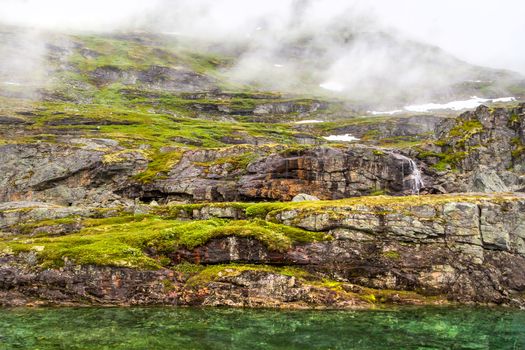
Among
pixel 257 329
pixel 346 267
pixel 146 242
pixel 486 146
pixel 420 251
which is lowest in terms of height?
pixel 257 329

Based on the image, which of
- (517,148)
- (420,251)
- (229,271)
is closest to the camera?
(229,271)

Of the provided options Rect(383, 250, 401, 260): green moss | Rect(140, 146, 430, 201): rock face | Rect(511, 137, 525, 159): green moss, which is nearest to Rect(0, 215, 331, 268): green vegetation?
Rect(383, 250, 401, 260): green moss

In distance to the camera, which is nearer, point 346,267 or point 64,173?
point 346,267

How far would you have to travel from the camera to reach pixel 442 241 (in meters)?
40.9

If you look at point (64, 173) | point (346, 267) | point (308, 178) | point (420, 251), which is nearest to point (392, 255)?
point (420, 251)

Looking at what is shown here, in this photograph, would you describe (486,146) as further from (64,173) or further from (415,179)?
(64,173)

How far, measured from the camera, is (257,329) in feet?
88.3

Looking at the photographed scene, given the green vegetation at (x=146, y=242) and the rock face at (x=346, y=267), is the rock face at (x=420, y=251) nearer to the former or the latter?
the rock face at (x=346, y=267)

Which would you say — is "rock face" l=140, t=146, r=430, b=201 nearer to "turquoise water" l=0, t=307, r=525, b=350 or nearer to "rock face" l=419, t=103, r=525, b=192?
"rock face" l=419, t=103, r=525, b=192

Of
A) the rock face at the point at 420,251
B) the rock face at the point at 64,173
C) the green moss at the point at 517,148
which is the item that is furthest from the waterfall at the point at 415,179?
the rock face at the point at 64,173

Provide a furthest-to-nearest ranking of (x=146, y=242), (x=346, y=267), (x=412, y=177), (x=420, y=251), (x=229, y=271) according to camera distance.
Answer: (x=412, y=177), (x=146, y=242), (x=420, y=251), (x=346, y=267), (x=229, y=271)

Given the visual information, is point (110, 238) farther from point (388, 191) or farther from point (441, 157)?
point (441, 157)

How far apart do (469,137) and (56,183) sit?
344 feet

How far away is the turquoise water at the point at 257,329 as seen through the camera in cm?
2350
